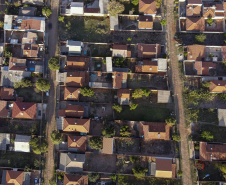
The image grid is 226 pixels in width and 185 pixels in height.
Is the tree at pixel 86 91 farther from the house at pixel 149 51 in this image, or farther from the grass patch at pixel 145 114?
the house at pixel 149 51

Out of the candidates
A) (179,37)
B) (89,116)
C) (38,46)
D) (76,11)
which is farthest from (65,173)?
(179,37)

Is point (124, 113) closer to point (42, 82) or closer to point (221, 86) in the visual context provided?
point (42, 82)

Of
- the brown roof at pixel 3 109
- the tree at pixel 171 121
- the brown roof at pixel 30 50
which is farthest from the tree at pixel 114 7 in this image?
the brown roof at pixel 3 109

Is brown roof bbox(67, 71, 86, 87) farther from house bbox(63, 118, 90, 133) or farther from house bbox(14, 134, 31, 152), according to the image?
house bbox(14, 134, 31, 152)

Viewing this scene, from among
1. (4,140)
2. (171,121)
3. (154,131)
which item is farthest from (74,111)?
(171,121)

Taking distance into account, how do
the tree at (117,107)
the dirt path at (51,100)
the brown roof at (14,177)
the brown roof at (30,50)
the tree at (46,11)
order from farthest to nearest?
the tree at (46,11) → the brown roof at (30,50) → the dirt path at (51,100) → the tree at (117,107) → the brown roof at (14,177)

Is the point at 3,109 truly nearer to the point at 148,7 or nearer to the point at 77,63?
the point at 77,63
